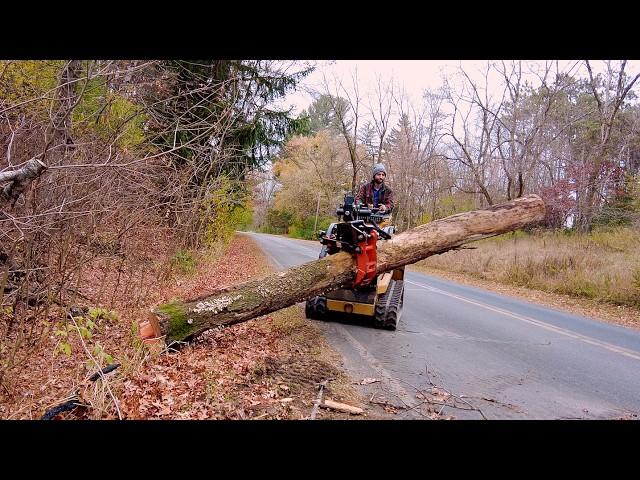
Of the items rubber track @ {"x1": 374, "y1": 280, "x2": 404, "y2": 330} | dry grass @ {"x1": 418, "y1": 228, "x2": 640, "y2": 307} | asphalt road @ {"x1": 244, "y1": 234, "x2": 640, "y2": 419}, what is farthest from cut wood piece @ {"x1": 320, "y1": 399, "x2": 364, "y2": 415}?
dry grass @ {"x1": 418, "y1": 228, "x2": 640, "y2": 307}

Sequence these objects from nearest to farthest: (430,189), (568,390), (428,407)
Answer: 1. (428,407)
2. (568,390)
3. (430,189)

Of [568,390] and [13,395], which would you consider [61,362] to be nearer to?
[13,395]

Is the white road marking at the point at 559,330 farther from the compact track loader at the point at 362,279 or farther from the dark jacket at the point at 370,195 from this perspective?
the dark jacket at the point at 370,195

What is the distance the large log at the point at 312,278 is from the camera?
15.9 ft

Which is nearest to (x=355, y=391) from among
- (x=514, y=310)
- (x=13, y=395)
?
(x=13, y=395)

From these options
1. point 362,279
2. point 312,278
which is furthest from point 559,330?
A: point 312,278

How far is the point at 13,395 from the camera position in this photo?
3760 millimetres

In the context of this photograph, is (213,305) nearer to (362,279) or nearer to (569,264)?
(362,279)

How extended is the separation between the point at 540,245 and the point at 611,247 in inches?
104

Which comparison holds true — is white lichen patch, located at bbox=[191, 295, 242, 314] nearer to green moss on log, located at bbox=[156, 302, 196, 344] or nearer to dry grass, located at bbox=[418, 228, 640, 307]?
green moss on log, located at bbox=[156, 302, 196, 344]

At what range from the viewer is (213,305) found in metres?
4.95

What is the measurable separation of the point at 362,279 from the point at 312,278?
724mm

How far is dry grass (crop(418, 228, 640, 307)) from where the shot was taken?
494 inches

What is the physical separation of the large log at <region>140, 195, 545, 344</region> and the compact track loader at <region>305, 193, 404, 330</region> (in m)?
0.20
